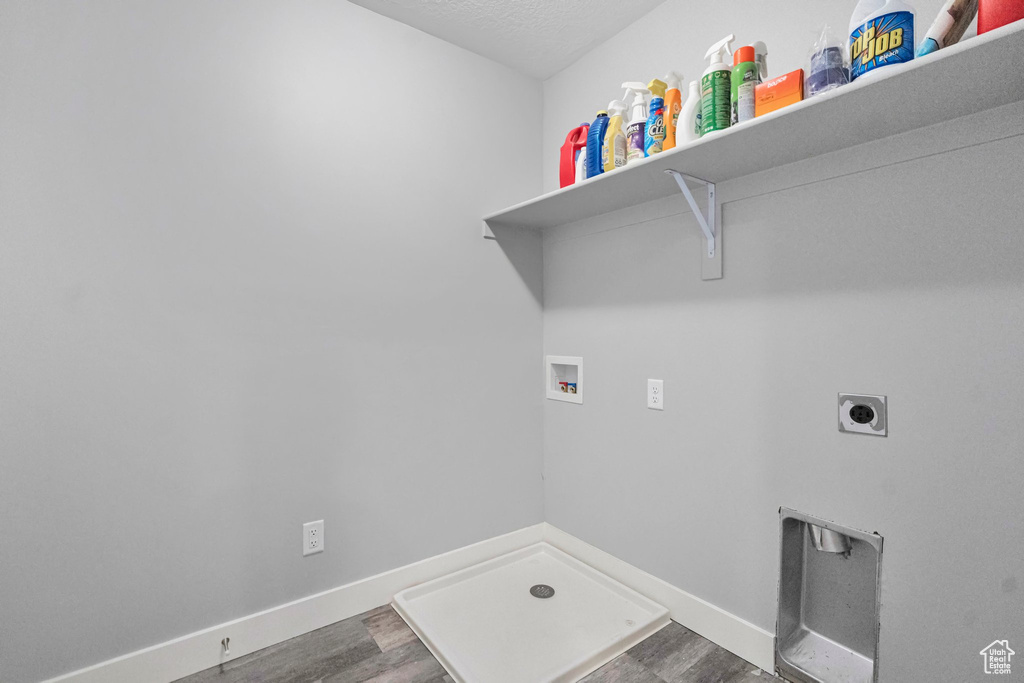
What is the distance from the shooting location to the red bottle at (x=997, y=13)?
825 millimetres

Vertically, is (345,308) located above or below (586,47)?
below

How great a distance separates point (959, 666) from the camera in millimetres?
1091

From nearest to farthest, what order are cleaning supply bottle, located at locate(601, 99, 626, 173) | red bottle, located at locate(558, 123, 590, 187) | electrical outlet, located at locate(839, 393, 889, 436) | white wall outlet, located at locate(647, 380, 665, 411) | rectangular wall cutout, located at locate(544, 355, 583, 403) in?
electrical outlet, located at locate(839, 393, 889, 436) → cleaning supply bottle, located at locate(601, 99, 626, 173) → white wall outlet, located at locate(647, 380, 665, 411) → red bottle, located at locate(558, 123, 590, 187) → rectangular wall cutout, located at locate(544, 355, 583, 403)

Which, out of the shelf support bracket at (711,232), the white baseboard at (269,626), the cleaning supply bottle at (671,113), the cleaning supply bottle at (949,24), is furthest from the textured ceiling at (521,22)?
the white baseboard at (269,626)

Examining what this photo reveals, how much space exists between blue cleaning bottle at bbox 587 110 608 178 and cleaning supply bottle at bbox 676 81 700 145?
361 millimetres

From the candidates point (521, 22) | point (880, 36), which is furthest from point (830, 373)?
point (521, 22)

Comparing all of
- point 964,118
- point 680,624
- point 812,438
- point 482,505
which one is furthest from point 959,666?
point 482,505

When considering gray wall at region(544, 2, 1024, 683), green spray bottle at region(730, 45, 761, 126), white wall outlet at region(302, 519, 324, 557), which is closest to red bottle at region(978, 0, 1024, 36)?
gray wall at region(544, 2, 1024, 683)

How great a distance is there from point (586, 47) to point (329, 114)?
112cm

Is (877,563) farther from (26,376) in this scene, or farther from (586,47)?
(26,376)

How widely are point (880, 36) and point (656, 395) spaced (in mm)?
1165

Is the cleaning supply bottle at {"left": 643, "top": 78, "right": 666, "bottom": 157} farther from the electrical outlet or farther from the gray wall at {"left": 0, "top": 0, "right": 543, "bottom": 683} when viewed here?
the electrical outlet

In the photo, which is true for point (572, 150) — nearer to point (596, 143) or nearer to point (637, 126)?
point (596, 143)

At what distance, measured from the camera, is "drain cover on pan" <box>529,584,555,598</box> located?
1.82m
